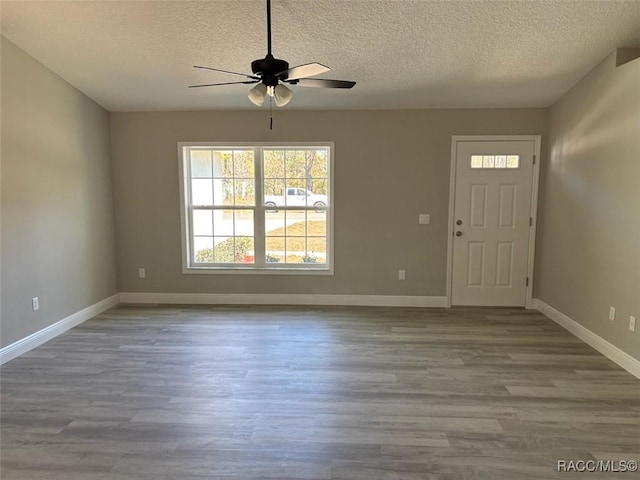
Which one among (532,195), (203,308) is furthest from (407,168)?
(203,308)

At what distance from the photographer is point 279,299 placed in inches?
177

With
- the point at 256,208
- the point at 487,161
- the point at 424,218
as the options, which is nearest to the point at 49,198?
the point at 256,208

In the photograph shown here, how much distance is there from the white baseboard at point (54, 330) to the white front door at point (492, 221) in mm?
4283

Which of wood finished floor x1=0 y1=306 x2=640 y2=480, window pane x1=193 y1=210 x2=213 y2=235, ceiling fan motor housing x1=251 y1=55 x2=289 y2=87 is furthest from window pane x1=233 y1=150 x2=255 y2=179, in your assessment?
ceiling fan motor housing x1=251 y1=55 x2=289 y2=87

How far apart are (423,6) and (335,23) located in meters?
0.66

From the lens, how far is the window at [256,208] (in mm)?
4398

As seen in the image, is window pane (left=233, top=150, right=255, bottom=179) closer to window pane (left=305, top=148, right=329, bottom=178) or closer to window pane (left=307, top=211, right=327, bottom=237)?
window pane (left=305, top=148, right=329, bottom=178)

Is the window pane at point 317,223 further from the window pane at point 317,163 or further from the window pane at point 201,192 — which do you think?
the window pane at point 201,192

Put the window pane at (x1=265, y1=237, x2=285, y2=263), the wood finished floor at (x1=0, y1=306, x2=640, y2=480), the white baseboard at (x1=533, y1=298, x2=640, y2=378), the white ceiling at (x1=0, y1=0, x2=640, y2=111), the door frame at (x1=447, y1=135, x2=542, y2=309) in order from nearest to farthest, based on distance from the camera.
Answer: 1. the wood finished floor at (x1=0, y1=306, x2=640, y2=480)
2. the white ceiling at (x1=0, y1=0, x2=640, y2=111)
3. the white baseboard at (x1=533, y1=298, x2=640, y2=378)
4. the door frame at (x1=447, y1=135, x2=542, y2=309)
5. the window pane at (x1=265, y1=237, x2=285, y2=263)

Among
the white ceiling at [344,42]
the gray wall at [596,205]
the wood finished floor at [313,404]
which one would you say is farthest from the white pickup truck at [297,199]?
the gray wall at [596,205]

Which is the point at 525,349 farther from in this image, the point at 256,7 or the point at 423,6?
the point at 256,7

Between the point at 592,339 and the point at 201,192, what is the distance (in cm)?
450

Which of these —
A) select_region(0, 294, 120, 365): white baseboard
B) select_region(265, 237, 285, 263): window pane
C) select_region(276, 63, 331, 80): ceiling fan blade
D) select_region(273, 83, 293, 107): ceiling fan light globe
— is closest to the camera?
select_region(276, 63, 331, 80): ceiling fan blade

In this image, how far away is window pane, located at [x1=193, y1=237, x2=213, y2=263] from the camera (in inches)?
179
